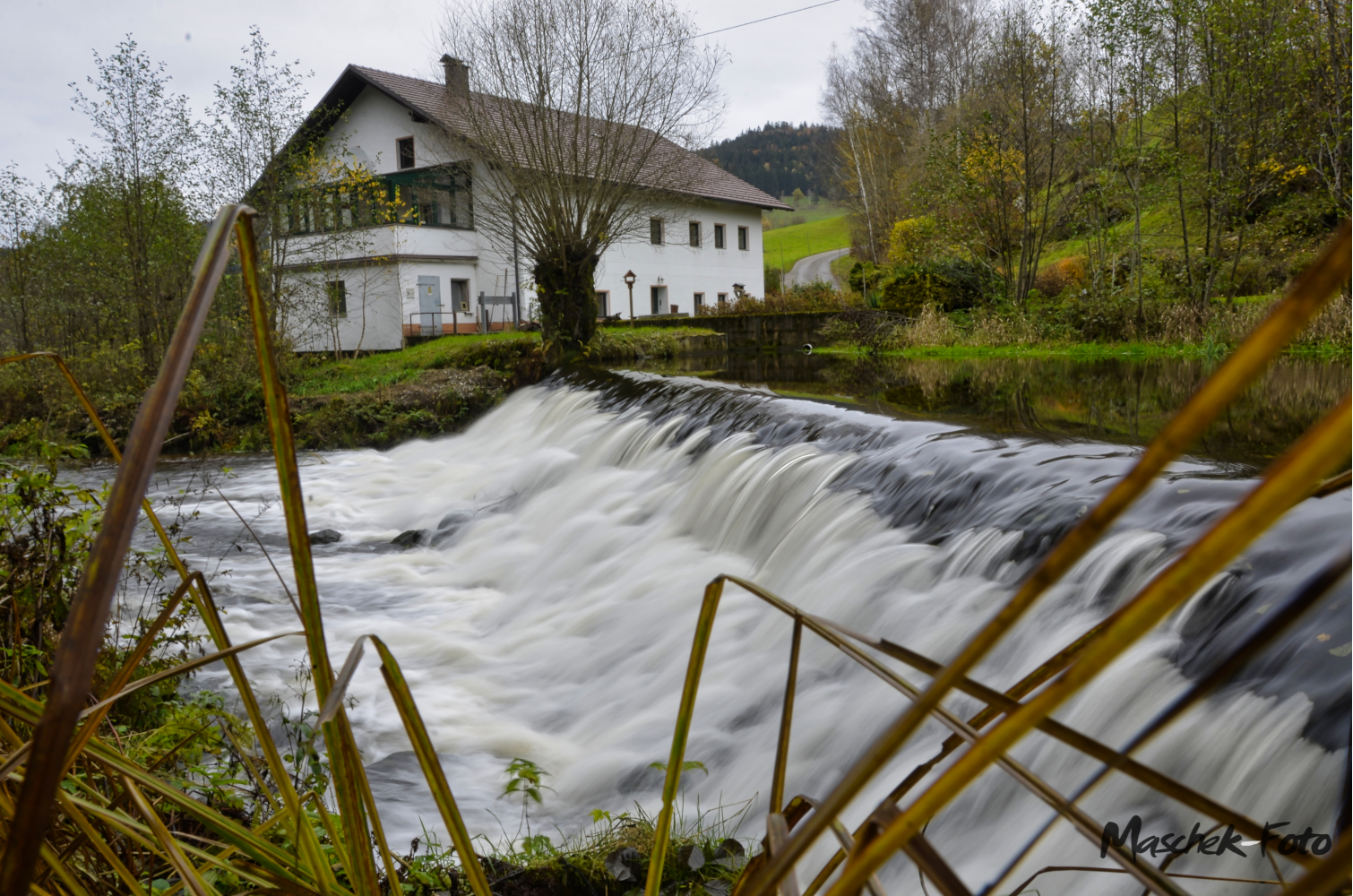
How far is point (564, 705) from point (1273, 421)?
15.3 feet

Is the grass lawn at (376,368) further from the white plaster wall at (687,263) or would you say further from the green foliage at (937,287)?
the white plaster wall at (687,263)

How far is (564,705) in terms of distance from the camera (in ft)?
13.7

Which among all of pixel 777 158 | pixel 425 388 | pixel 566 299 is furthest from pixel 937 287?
pixel 777 158

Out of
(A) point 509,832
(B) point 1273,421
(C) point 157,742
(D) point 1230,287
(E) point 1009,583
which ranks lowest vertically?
(A) point 509,832

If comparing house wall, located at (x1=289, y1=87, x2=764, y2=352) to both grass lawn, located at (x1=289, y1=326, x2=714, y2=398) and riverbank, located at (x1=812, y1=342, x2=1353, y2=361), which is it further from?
riverbank, located at (x1=812, y1=342, x2=1353, y2=361)

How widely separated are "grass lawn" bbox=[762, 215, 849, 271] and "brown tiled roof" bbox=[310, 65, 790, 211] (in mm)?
20729

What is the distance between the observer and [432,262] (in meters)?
27.9

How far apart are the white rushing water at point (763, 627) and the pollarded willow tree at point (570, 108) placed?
10.5 metres

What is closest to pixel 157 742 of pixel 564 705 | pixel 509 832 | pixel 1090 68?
pixel 509 832

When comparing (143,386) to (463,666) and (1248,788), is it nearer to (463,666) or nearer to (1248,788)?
(463,666)

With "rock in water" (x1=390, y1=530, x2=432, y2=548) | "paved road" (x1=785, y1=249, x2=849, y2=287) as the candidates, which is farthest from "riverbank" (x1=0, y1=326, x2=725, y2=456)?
"paved road" (x1=785, y1=249, x2=849, y2=287)

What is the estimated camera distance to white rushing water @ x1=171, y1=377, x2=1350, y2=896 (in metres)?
2.27

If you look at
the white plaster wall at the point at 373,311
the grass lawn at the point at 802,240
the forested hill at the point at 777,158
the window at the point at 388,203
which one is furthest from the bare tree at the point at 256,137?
the forested hill at the point at 777,158

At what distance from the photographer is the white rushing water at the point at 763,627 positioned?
7.46ft
